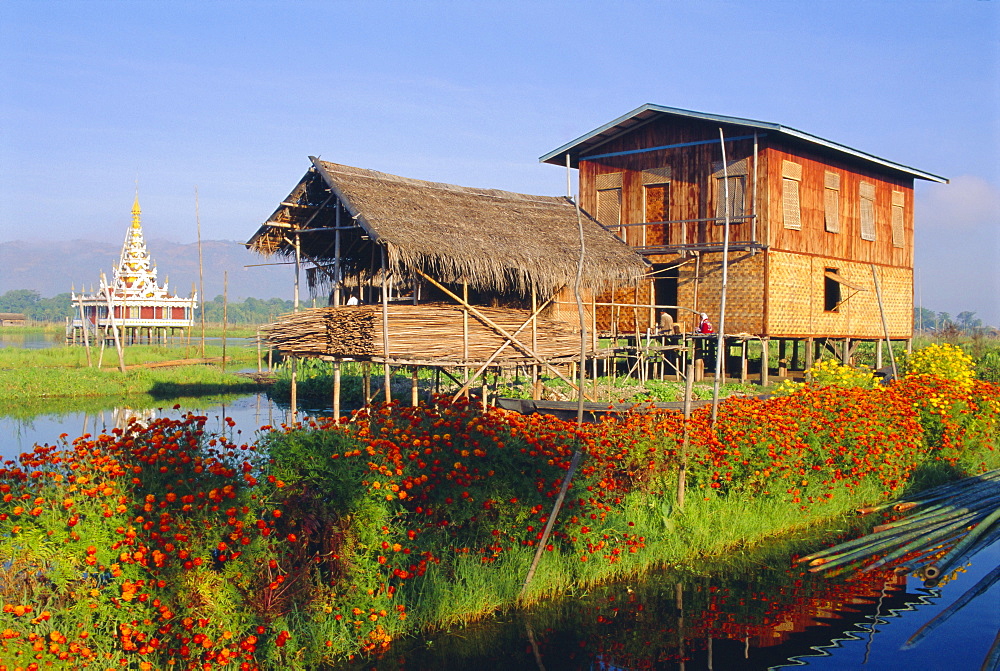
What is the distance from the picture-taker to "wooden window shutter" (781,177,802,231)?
20531 mm

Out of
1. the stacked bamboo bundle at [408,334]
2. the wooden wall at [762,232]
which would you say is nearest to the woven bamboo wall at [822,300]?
the wooden wall at [762,232]

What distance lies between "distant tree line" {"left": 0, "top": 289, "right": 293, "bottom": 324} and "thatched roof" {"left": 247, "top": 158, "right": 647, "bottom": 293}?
403 feet

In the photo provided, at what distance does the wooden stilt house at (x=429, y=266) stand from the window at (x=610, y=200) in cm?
281

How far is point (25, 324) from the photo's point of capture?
114 m

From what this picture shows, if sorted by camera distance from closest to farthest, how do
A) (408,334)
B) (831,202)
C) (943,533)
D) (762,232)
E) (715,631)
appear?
(943,533) < (715,631) < (408,334) < (762,232) < (831,202)

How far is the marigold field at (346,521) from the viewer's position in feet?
17.5

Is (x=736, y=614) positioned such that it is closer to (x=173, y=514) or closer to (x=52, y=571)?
(x=173, y=514)

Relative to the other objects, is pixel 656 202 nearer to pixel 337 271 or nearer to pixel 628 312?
pixel 628 312

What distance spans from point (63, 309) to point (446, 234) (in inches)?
6138

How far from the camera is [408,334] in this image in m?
15.2

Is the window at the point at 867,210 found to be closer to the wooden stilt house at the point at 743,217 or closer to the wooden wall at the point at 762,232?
the wooden stilt house at the point at 743,217

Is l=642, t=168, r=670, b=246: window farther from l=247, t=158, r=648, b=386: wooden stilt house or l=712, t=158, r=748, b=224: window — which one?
l=247, t=158, r=648, b=386: wooden stilt house

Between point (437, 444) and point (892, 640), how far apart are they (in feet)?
14.3

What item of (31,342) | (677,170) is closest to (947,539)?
(677,170)
